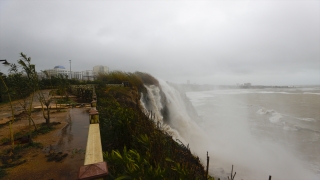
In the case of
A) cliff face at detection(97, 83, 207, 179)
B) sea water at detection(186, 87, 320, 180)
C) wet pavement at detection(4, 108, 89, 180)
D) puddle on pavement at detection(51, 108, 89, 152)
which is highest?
cliff face at detection(97, 83, 207, 179)

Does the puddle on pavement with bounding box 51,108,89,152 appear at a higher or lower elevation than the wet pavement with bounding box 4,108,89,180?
higher

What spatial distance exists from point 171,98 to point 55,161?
1402cm

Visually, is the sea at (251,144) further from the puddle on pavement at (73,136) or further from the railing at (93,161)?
the puddle on pavement at (73,136)

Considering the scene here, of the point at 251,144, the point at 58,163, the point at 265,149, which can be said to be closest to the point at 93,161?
the point at 58,163

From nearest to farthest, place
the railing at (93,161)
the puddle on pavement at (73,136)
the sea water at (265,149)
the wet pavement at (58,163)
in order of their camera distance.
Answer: the railing at (93,161) → the wet pavement at (58,163) → the puddle on pavement at (73,136) → the sea water at (265,149)

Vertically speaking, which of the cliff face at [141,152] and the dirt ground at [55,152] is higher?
the cliff face at [141,152]

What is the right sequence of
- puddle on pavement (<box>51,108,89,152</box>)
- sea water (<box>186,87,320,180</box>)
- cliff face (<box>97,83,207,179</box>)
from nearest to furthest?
cliff face (<box>97,83,207,179</box>), puddle on pavement (<box>51,108,89,152</box>), sea water (<box>186,87,320,180</box>)

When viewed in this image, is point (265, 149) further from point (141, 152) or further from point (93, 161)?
point (93, 161)

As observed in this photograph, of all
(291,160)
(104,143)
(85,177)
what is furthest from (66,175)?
(291,160)

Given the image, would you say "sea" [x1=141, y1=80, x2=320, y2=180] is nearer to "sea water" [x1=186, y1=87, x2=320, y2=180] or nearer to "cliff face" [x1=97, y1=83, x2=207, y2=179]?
"sea water" [x1=186, y1=87, x2=320, y2=180]

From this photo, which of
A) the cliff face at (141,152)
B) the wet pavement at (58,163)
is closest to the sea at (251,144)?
the cliff face at (141,152)

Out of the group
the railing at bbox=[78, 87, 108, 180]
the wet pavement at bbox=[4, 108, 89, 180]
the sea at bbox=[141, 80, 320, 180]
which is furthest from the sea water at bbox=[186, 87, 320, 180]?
the railing at bbox=[78, 87, 108, 180]

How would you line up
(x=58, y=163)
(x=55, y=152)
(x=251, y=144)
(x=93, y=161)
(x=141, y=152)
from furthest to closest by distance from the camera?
(x=251, y=144) < (x=55, y=152) < (x=58, y=163) < (x=141, y=152) < (x=93, y=161)

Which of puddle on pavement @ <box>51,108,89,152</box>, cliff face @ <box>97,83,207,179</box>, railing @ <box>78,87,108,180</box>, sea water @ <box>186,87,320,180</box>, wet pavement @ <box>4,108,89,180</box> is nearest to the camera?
railing @ <box>78,87,108,180</box>
